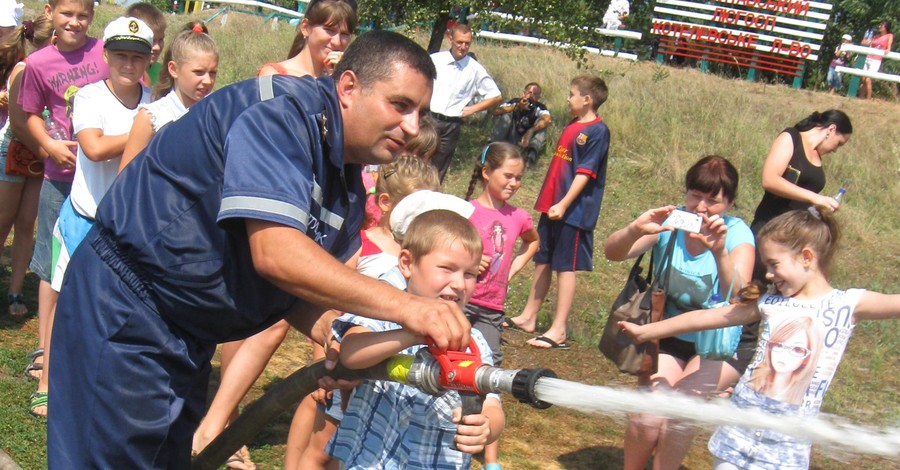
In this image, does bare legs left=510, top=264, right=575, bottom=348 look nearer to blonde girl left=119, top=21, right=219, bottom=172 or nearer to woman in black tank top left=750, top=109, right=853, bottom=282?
woman in black tank top left=750, top=109, right=853, bottom=282

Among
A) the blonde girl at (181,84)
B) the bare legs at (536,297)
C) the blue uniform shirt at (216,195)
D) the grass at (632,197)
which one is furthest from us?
the bare legs at (536,297)

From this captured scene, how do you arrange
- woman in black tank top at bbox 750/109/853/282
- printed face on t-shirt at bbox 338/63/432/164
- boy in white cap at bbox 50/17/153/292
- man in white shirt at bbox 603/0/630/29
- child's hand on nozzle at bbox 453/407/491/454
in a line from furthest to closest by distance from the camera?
man in white shirt at bbox 603/0/630/29 → woman in black tank top at bbox 750/109/853/282 → boy in white cap at bbox 50/17/153/292 → child's hand on nozzle at bbox 453/407/491/454 → printed face on t-shirt at bbox 338/63/432/164

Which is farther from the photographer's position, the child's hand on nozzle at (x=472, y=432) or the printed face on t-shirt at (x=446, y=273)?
the printed face on t-shirt at (x=446, y=273)

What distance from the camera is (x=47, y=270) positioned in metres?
5.56

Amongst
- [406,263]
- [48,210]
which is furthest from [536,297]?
[406,263]

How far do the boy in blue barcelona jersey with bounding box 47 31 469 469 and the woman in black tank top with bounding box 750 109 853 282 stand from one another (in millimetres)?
3855

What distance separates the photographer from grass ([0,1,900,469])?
19.9 feet

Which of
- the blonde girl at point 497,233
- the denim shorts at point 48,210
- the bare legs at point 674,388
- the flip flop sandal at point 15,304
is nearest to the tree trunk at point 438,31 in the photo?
the blonde girl at point 497,233

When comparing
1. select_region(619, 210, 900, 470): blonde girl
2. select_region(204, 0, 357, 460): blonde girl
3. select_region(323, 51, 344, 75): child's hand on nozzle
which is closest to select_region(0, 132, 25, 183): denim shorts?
select_region(204, 0, 357, 460): blonde girl

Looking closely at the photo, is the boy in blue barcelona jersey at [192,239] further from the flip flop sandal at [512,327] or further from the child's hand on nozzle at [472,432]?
the flip flop sandal at [512,327]

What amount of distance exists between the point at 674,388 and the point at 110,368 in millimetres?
3082

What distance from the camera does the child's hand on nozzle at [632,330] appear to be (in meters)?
4.85

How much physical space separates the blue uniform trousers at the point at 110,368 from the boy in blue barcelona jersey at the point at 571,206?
5143 millimetres

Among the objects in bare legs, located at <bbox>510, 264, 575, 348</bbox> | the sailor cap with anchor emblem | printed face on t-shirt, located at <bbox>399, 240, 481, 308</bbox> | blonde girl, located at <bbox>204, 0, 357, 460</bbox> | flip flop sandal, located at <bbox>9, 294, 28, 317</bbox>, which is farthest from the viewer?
bare legs, located at <bbox>510, 264, 575, 348</bbox>
